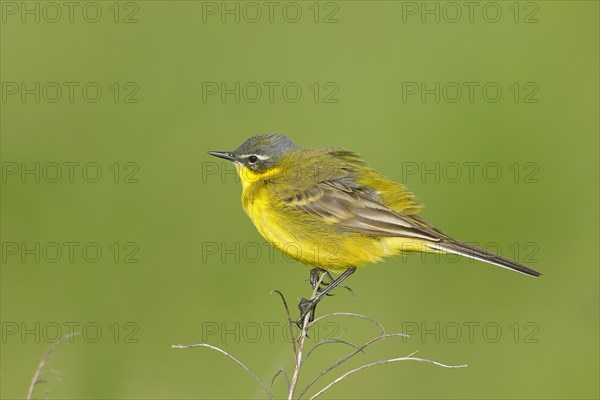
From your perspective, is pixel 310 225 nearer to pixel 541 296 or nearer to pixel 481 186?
pixel 541 296

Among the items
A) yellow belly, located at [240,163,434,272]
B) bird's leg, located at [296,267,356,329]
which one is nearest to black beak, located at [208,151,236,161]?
yellow belly, located at [240,163,434,272]

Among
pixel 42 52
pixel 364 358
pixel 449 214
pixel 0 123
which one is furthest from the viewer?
pixel 42 52

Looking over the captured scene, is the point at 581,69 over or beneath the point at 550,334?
over

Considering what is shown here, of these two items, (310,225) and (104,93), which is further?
(104,93)

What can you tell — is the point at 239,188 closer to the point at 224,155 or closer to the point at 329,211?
the point at 224,155

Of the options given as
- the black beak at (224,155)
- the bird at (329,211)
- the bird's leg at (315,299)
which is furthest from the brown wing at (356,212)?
the black beak at (224,155)

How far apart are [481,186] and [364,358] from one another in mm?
2842

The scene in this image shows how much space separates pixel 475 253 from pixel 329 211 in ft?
3.60

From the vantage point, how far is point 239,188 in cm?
1088

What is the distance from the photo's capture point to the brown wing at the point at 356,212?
21.3ft

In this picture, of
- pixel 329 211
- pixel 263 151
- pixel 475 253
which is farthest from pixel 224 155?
pixel 475 253

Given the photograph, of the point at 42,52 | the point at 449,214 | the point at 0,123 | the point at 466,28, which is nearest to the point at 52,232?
the point at 0,123

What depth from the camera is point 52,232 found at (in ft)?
33.1

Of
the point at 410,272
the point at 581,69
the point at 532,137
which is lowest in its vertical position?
the point at 410,272
